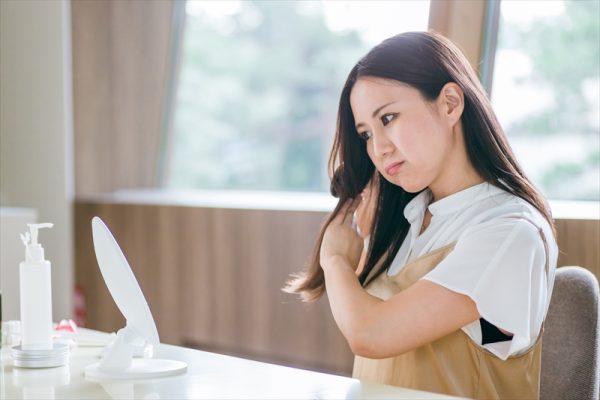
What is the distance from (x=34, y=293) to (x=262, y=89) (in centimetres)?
236

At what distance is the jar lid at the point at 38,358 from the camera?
1.48 metres

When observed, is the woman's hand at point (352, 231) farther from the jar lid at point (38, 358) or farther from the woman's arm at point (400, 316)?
the jar lid at point (38, 358)

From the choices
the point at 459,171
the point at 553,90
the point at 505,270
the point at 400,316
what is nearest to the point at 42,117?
the point at 553,90

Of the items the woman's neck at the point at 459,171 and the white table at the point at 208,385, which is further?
the woman's neck at the point at 459,171

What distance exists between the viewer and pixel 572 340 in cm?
166

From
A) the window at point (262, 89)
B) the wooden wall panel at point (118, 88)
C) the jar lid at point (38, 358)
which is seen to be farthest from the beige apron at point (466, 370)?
the wooden wall panel at point (118, 88)

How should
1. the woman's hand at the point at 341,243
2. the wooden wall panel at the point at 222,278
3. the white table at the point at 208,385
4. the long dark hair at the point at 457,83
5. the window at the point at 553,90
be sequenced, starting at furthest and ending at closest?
1. the wooden wall panel at the point at 222,278
2. the window at the point at 553,90
3. the woman's hand at the point at 341,243
4. the long dark hair at the point at 457,83
5. the white table at the point at 208,385

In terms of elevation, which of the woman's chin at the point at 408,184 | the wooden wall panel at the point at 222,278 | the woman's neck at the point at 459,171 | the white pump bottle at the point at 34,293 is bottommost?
the wooden wall panel at the point at 222,278

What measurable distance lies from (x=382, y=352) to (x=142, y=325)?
0.44 meters

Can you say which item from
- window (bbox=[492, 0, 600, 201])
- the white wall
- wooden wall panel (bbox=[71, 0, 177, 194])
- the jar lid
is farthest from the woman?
wooden wall panel (bbox=[71, 0, 177, 194])

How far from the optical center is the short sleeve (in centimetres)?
146

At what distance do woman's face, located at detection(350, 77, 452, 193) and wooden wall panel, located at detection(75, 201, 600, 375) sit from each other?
1.24 metres

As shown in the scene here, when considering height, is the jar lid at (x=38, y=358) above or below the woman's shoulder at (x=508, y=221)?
below

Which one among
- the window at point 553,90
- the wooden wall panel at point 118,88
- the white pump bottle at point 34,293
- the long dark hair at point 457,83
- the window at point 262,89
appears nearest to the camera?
the white pump bottle at point 34,293
